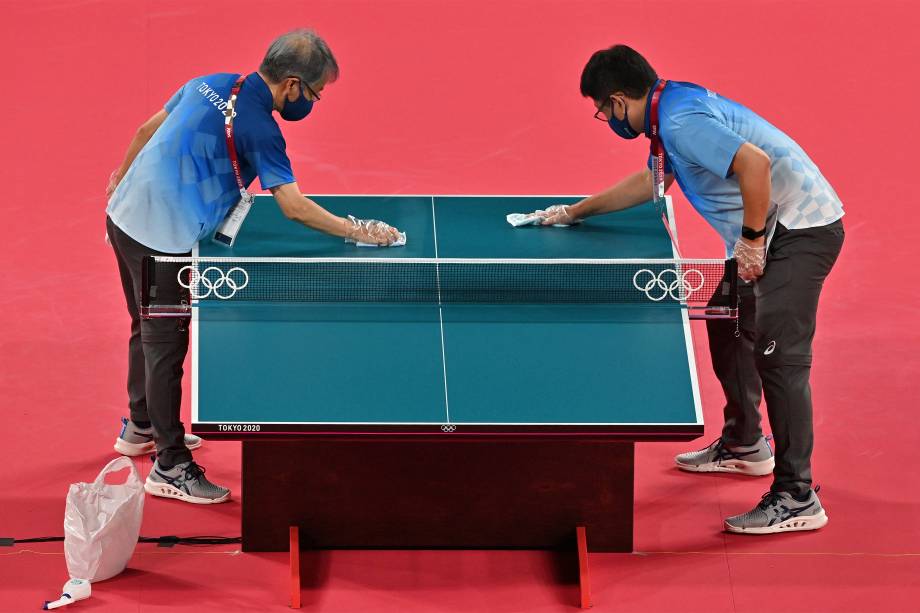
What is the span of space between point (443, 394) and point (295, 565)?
0.99 meters

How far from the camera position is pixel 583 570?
19.0 feet

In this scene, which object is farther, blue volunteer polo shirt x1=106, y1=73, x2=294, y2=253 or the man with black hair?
blue volunteer polo shirt x1=106, y1=73, x2=294, y2=253

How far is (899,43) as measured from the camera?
11.1m

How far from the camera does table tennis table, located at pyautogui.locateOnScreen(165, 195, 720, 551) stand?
210 inches

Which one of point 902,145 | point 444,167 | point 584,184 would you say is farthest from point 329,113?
point 902,145

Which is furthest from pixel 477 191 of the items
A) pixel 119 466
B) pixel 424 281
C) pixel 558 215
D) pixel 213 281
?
pixel 119 466

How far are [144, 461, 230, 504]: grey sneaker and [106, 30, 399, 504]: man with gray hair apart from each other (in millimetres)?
308

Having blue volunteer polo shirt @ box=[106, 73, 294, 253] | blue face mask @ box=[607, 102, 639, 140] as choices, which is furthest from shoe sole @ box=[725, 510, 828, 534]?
blue volunteer polo shirt @ box=[106, 73, 294, 253]

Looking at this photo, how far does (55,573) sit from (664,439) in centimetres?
250

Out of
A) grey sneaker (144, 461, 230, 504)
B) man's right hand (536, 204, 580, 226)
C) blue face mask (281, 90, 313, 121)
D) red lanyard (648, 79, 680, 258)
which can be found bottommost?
grey sneaker (144, 461, 230, 504)

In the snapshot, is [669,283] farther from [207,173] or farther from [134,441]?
[134,441]

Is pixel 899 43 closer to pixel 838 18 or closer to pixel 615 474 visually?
pixel 838 18

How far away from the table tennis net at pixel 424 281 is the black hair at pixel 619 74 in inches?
28.0

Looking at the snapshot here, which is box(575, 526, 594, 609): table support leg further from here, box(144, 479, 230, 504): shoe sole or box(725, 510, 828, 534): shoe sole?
box(144, 479, 230, 504): shoe sole
